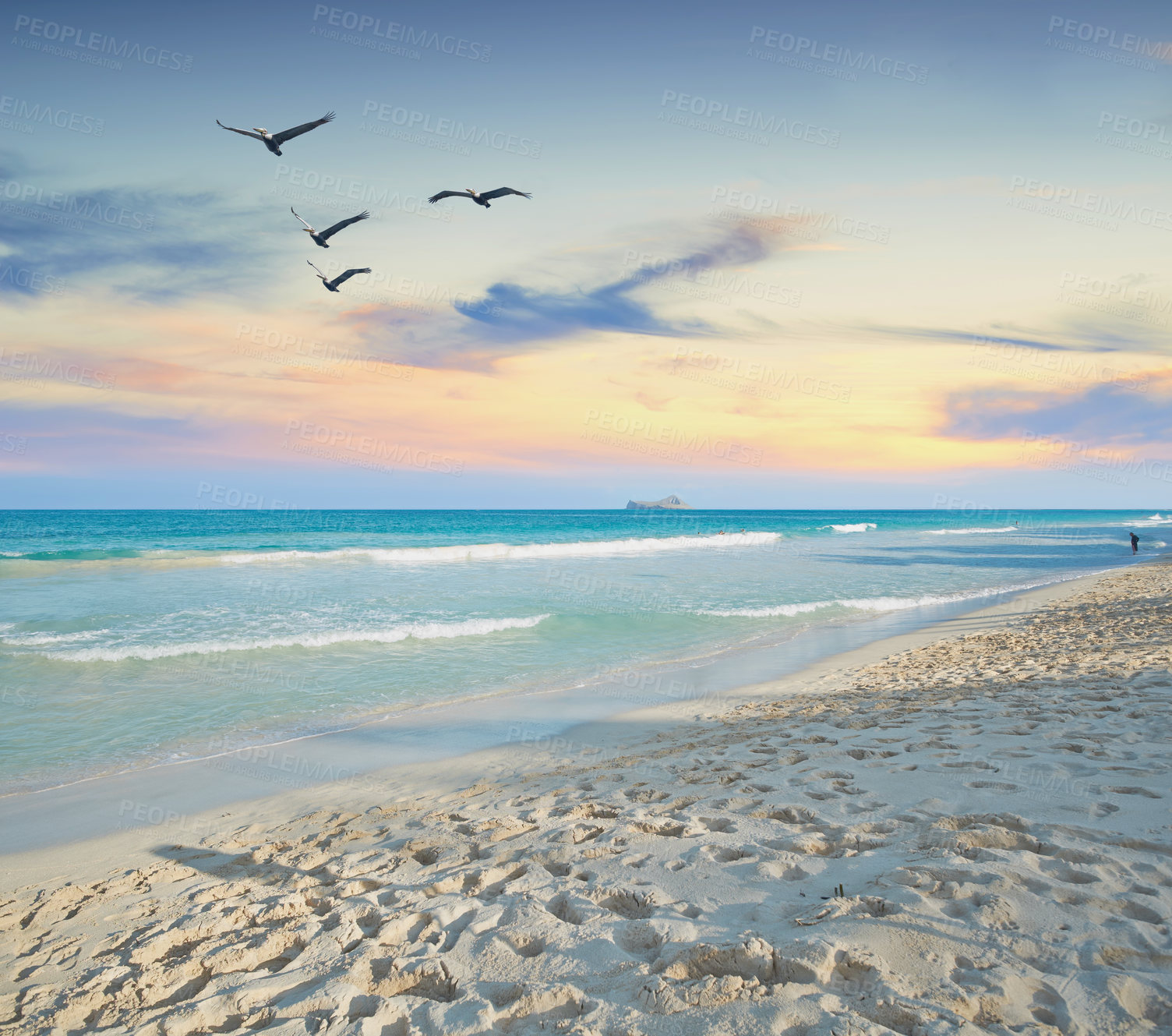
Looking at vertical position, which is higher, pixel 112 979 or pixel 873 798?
pixel 873 798

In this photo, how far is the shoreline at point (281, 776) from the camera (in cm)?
580

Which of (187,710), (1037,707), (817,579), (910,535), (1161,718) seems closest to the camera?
(1161,718)

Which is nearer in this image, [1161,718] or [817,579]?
[1161,718]

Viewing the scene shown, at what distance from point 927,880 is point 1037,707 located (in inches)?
189

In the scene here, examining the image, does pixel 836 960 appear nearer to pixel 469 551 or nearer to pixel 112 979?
pixel 112 979

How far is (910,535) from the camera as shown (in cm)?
6016

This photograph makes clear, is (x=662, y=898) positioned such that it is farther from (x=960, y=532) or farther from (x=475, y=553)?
(x=960, y=532)

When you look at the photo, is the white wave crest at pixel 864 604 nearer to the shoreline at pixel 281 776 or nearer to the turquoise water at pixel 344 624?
the turquoise water at pixel 344 624

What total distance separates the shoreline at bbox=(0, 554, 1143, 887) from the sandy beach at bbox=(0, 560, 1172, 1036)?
4.1 inches

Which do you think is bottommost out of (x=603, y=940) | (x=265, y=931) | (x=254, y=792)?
(x=254, y=792)

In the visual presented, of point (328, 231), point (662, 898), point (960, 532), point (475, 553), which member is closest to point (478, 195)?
point (328, 231)

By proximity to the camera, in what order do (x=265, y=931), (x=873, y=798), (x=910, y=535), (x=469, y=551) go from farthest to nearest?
1. (x=910, y=535)
2. (x=469, y=551)
3. (x=873, y=798)
4. (x=265, y=931)

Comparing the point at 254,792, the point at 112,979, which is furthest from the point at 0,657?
the point at 112,979

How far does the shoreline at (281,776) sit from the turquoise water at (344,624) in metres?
0.47
